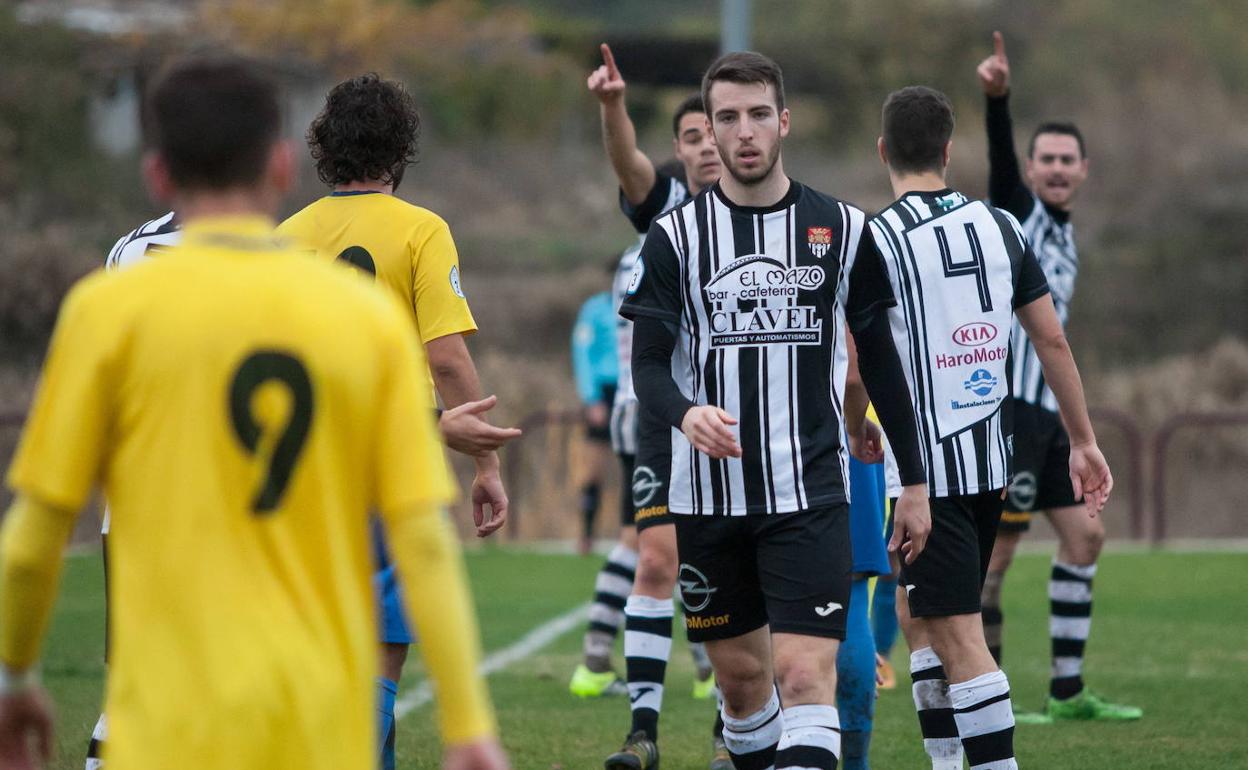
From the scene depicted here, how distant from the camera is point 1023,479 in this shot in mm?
7547

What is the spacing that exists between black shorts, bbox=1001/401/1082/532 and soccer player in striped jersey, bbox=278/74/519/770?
11.3 ft

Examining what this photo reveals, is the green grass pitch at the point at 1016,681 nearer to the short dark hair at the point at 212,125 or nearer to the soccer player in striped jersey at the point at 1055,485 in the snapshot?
the soccer player in striped jersey at the point at 1055,485

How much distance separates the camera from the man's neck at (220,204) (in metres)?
2.76

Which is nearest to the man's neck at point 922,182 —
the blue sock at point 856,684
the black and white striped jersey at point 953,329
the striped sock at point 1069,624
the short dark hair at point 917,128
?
the short dark hair at point 917,128

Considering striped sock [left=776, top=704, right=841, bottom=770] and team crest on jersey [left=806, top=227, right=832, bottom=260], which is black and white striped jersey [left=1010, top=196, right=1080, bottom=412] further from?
striped sock [left=776, top=704, right=841, bottom=770]

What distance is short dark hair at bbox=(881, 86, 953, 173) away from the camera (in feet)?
17.5

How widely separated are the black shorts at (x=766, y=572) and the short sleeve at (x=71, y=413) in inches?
95.6

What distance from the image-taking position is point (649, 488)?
6500 millimetres

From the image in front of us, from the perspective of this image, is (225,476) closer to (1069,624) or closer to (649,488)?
(649,488)

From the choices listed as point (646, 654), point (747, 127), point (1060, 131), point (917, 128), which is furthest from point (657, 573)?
point (1060, 131)

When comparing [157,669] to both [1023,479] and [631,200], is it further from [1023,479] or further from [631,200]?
[1023,479]

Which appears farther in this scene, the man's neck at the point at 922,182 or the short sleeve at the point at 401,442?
the man's neck at the point at 922,182

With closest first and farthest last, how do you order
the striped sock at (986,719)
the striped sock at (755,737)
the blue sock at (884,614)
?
the striped sock at (755,737) → the striped sock at (986,719) → the blue sock at (884,614)

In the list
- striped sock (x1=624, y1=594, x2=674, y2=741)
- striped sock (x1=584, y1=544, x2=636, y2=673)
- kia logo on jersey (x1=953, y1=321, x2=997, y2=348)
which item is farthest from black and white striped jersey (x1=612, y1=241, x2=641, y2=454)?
kia logo on jersey (x1=953, y1=321, x2=997, y2=348)
